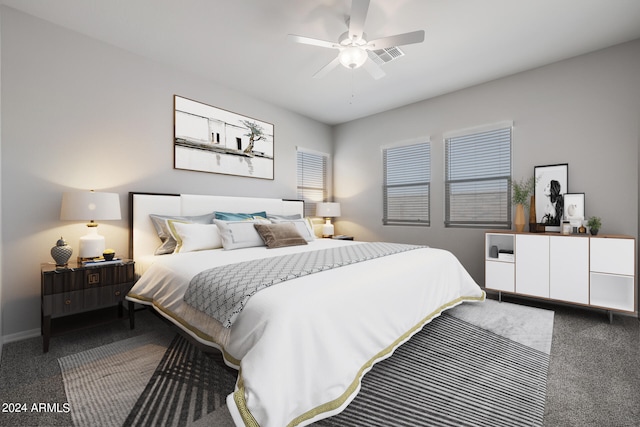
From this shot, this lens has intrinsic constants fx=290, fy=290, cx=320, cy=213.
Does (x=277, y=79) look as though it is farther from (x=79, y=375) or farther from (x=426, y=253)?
(x=79, y=375)

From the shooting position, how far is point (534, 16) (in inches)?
100

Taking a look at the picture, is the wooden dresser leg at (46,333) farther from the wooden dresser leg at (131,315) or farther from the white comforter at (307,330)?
the white comforter at (307,330)

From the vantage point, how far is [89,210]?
247cm

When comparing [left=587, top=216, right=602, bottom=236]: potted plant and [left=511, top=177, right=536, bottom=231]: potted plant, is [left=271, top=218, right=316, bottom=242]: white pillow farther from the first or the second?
[left=587, top=216, right=602, bottom=236]: potted plant

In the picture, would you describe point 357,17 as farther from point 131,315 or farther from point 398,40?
point 131,315

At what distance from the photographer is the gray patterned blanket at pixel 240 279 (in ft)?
5.07

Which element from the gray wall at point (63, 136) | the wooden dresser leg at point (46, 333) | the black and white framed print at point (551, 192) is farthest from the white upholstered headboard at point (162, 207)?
the black and white framed print at point (551, 192)

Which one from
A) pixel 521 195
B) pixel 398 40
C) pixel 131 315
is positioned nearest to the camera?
pixel 398 40

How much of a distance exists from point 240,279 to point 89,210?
1.73 m

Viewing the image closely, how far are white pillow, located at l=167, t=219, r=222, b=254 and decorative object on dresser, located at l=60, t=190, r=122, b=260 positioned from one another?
504 millimetres

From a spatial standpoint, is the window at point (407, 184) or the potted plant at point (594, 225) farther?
the window at point (407, 184)

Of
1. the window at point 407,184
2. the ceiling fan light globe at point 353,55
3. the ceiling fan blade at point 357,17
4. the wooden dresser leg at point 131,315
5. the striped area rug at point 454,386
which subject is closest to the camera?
the striped area rug at point 454,386

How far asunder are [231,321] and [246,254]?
123 centimetres

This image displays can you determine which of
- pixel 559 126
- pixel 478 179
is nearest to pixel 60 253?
pixel 478 179
